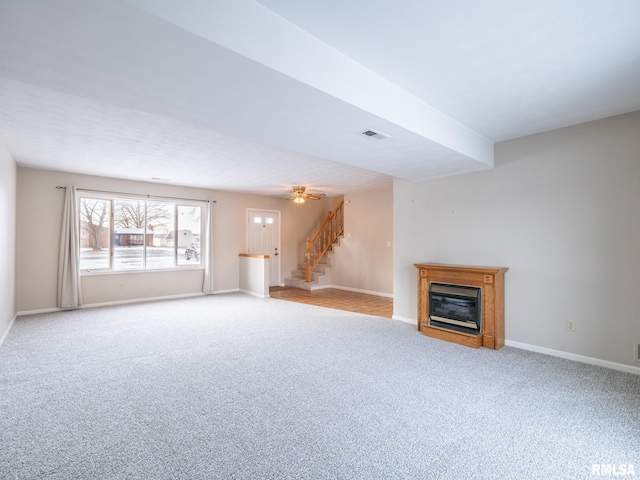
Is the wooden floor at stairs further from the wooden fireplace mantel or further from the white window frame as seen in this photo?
the white window frame

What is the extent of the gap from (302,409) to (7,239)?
4847 mm

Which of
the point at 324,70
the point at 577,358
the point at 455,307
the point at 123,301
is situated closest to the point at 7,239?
the point at 123,301

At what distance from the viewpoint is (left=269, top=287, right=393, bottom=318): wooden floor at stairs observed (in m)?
6.23

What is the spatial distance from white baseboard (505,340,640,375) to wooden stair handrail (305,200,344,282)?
5710 mm

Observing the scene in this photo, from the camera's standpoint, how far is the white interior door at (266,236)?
865 cm

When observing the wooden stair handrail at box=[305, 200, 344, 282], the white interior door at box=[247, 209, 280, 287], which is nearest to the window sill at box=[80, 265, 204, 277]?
the white interior door at box=[247, 209, 280, 287]

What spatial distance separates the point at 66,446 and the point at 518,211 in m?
4.83

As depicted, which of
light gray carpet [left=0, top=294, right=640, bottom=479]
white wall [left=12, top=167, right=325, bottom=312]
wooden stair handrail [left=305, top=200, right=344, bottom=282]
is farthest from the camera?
wooden stair handrail [left=305, top=200, right=344, bottom=282]

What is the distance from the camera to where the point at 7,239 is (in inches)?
178

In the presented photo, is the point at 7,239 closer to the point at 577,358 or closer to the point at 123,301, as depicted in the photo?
the point at 123,301

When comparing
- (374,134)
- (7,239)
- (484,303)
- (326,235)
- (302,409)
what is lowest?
(302,409)

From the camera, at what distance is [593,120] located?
3477mm

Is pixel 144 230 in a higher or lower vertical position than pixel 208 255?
higher

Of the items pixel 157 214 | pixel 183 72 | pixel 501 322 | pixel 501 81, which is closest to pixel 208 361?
pixel 183 72
